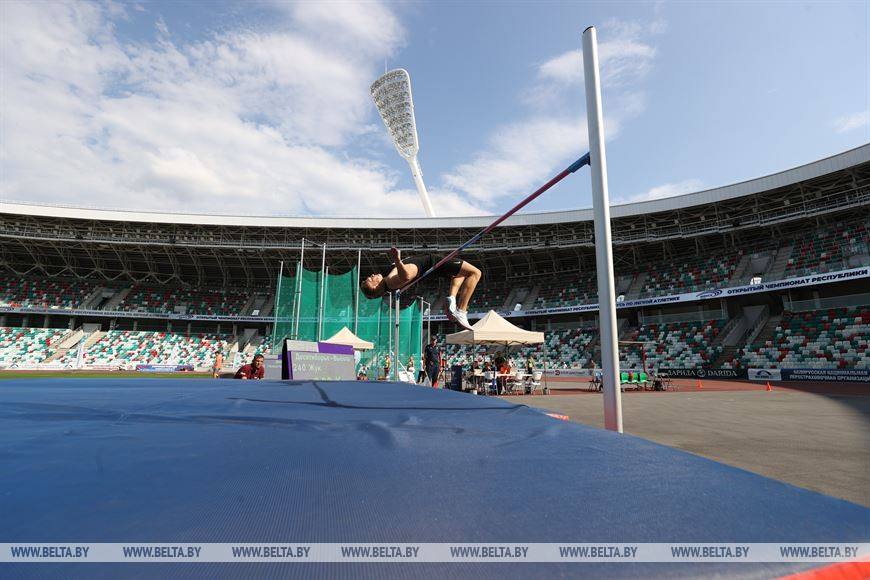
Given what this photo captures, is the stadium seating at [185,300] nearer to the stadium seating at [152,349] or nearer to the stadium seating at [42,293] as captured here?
the stadium seating at [152,349]

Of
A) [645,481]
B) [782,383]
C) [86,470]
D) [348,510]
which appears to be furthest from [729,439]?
[782,383]

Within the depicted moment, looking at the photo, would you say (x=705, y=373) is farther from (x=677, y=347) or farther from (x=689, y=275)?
(x=689, y=275)

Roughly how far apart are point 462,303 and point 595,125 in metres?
3.16

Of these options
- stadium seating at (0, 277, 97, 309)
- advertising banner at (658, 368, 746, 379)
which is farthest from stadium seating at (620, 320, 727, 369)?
stadium seating at (0, 277, 97, 309)

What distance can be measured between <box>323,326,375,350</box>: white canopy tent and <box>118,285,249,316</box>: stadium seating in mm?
20308

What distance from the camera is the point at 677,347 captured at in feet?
68.6

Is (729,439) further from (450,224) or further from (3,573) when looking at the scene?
(450,224)

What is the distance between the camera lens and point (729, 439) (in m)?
4.64

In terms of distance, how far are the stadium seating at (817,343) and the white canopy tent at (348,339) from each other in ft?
53.1

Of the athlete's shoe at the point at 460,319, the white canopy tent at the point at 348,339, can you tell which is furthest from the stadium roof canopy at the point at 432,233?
the athlete's shoe at the point at 460,319

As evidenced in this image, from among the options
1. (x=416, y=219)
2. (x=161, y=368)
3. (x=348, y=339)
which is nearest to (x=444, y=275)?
(x=348, y=339)

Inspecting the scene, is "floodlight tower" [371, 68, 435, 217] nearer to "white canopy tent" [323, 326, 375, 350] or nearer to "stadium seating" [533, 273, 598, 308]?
"stadium seating" [533, 273, 598, 308]

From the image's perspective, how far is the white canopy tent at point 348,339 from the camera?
40.3 feet

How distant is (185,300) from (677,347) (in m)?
30.6
